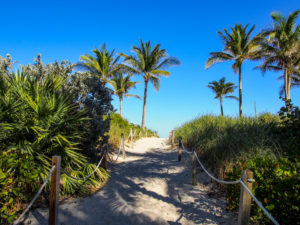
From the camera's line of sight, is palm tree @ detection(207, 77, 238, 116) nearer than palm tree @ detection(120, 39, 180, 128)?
No

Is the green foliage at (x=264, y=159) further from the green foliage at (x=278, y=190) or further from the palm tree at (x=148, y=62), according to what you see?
the palm tree at (x=148, y=62)

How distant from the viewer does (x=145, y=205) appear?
14.6 feet

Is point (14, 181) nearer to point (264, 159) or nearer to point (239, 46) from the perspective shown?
point (264, 159)

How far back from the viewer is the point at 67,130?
4.87 meters

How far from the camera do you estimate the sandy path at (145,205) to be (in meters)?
3.85

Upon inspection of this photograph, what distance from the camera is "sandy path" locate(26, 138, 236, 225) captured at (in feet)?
12.6

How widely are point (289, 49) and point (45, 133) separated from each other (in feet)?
77.2

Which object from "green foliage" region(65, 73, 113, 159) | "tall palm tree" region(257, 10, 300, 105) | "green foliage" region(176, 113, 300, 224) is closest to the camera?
"green foliage" region(176, 113, 300, 224)

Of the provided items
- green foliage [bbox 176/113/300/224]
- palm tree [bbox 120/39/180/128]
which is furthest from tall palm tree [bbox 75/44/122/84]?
green foliage [bbox 176/113/300/224]

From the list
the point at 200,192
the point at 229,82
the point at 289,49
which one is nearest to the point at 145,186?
the point at 200,192

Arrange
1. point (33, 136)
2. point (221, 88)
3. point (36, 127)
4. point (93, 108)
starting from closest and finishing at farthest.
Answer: point (36, 127)
point (33, 136)
point (93, 108)
point (221, 88)

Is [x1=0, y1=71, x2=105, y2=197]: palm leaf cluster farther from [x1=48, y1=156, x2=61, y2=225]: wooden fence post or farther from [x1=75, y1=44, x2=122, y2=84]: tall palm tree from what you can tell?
[x1=75, y1=44, x2=122, y2=84]: tall palm tree

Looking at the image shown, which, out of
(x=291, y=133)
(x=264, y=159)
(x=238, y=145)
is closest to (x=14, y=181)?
(x=264, y=159)

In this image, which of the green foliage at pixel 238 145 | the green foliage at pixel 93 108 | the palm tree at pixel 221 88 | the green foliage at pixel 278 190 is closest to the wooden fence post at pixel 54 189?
the green foliage at pixel 93 108
